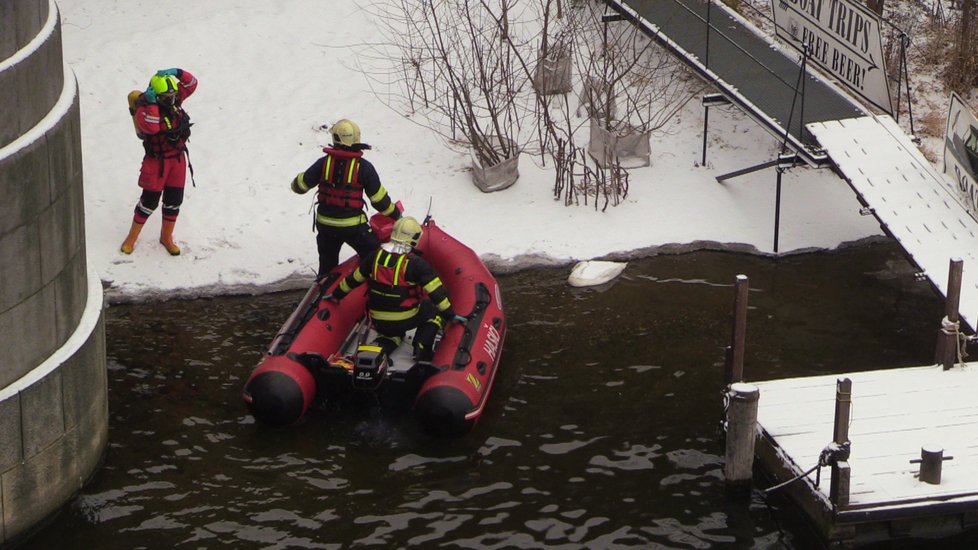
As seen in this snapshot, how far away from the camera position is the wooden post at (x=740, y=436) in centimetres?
933

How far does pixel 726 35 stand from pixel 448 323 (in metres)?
6.94

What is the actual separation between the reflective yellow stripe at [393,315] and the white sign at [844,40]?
5.91 m

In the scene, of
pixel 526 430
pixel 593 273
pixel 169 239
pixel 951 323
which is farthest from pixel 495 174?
pixel 951 323

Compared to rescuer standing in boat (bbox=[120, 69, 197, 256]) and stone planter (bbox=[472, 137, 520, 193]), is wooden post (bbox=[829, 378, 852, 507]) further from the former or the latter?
rescuer standing in boat (bbox=[120, 69, 197, 256])

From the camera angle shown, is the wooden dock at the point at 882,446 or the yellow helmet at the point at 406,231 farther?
the yellow helmet at the point at 406,231

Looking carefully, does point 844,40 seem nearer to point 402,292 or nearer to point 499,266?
point 499,266

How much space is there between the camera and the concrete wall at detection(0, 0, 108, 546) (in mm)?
8398

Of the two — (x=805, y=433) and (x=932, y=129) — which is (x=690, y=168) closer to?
(x=932, y=129)

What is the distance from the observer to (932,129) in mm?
16062

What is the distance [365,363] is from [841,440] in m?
3.58

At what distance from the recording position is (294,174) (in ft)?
48.4

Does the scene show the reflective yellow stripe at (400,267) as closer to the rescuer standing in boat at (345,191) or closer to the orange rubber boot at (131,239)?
the rescuer standing in boat at (345,191)

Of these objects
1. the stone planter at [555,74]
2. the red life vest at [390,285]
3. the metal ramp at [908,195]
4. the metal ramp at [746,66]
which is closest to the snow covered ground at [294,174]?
Result: the metal ramp at [746,66]


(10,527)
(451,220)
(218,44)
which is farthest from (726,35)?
(10,527)
